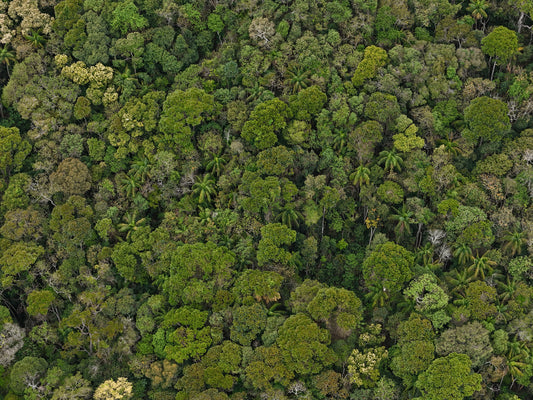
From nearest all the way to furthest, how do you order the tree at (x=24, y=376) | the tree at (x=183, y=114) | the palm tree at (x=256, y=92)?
the tree at (x=24, y=376) → the tree at (x=183, y=114) → the palm tree at (x=256, y=92)

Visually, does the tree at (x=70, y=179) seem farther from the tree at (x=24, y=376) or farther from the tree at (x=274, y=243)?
the tree at (x=274, y=243)

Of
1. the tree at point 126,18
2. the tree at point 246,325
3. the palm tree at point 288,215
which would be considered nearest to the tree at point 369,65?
the palm tree at point 288,215

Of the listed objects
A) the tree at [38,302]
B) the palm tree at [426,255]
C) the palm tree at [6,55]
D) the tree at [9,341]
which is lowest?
the tree at [9,341]

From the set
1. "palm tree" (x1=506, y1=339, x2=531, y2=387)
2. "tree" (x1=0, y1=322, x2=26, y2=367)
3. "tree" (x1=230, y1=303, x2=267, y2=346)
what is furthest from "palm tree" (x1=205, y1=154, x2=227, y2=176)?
"palm tree" (x1=506, y1=339, x2=531, y2=387)

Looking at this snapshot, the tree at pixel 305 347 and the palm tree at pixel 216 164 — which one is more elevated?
the palm tree at pixel 216 164

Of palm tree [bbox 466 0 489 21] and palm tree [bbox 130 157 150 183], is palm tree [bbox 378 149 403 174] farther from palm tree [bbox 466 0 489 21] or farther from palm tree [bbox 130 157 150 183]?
palm tree [bbox 130 157 150 183]

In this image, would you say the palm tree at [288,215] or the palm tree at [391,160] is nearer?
the palm tree at [288,215]

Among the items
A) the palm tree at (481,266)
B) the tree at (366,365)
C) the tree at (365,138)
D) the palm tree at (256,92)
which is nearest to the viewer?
the tree at (366,365)
